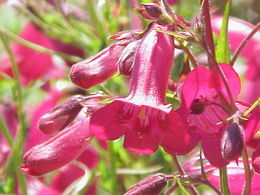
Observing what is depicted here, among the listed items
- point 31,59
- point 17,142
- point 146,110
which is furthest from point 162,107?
point 31,59

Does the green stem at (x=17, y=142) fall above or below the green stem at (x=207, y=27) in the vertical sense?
below

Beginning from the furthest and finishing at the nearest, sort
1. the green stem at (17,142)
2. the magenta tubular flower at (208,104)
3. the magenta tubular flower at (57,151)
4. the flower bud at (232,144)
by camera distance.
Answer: the green stem at (17,142), the magenta tubular flower at (57,151), the magenta tubular flower at (208,104), the flower bud at (232,144)

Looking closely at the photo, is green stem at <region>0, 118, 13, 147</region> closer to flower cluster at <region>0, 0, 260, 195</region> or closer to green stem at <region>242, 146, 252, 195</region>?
flower cluster at <region>0, 0, 260, 195</region>

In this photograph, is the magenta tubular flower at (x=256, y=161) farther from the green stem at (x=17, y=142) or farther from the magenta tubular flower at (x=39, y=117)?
the magenta tubular flower at (x=39, y=117)

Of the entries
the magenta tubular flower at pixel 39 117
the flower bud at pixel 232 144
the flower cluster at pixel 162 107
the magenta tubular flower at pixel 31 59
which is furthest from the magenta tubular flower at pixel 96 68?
the magenta tubular flower at pixel 31 59

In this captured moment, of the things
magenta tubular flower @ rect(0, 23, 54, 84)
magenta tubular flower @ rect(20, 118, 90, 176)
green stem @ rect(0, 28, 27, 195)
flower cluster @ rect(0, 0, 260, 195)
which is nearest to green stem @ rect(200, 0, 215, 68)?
flower cluster @ rect(0, 0, 260, 195)

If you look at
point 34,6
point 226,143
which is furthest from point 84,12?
point 226,143
